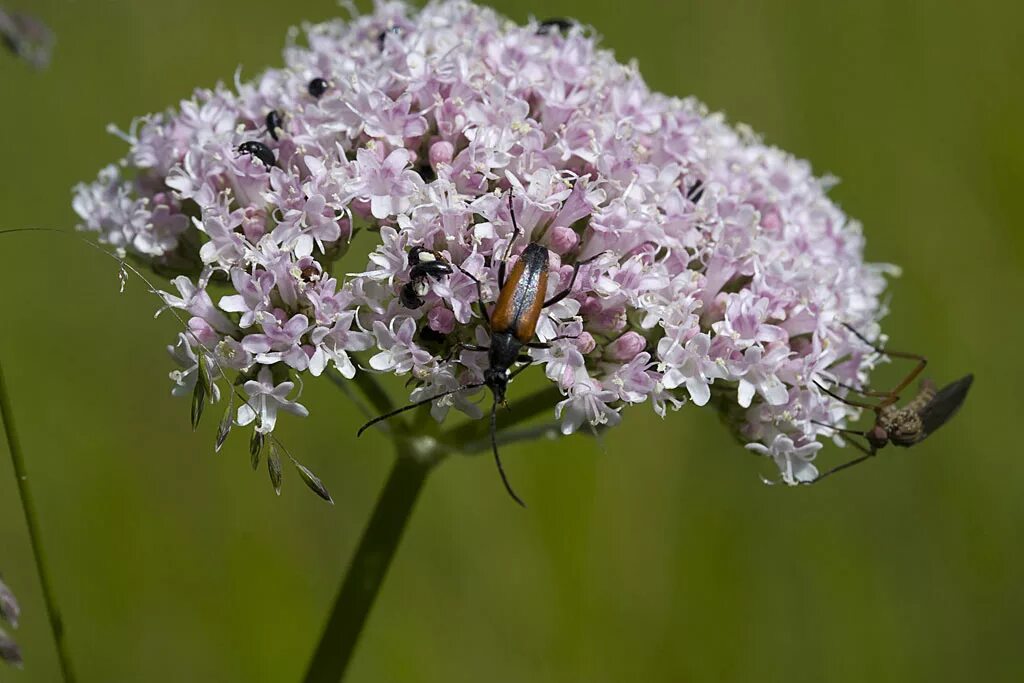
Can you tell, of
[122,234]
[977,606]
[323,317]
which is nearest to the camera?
[323,317]

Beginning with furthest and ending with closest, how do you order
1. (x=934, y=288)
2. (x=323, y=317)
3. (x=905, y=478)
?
(x=934, y=288), (x=905, y=478), (x=323, y=317)

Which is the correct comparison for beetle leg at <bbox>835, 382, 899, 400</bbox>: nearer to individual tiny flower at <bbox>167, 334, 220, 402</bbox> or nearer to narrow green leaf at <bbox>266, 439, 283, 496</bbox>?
narrow green leaf at <bbox>266, 439, 283, 496</bbox>

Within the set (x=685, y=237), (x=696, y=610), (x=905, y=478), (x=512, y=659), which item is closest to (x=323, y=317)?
(x=685, y=237)

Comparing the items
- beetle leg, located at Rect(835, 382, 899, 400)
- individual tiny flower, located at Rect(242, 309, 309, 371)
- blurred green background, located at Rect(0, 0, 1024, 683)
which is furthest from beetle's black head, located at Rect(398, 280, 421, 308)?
blurred green background, located at Rect(0, 0, 1024, 683)

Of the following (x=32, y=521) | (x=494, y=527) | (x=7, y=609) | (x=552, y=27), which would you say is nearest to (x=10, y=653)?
(x=7, y=609)

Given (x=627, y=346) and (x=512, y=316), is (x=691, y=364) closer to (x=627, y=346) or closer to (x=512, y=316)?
(x=627, y=346)

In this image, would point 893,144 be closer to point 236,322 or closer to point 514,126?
point 514,126

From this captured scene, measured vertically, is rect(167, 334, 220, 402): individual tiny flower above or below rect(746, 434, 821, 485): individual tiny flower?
below
